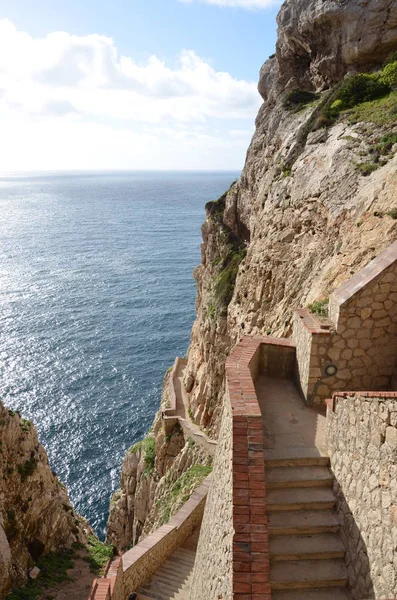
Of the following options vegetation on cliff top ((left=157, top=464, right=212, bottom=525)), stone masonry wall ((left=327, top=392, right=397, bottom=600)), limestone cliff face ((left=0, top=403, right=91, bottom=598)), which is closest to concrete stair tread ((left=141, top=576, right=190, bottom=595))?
limestone cliff face ((left=0, top=403, right=91, bottom=598))

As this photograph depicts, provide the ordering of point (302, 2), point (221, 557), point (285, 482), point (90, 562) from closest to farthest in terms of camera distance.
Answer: point (221, 557) → point (285, 482) → point (90, 562) → point (302, 2)

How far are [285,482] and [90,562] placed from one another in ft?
40.3

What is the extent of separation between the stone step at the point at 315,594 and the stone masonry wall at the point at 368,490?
173mm

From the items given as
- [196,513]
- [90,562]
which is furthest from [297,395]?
[90,562]

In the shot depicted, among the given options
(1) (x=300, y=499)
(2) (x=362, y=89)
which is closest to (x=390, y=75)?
(2) (x=362, y=89)

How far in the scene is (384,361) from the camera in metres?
8.68

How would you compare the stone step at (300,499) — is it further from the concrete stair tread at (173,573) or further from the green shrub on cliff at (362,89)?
the green shrub on cliff at (362,89)

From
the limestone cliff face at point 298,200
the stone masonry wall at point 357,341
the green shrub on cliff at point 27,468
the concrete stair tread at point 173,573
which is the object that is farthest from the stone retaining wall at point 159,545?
the stone masonry wall at point 357,341

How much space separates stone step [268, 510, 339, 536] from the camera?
613 centimetres

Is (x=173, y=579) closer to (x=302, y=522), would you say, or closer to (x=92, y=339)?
(x=302, y=522)

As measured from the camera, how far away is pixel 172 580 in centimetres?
1318

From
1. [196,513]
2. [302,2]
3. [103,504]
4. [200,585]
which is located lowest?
[103,504]

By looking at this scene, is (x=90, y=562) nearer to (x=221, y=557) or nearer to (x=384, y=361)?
(x=221, y=557)

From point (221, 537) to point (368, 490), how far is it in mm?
2292
